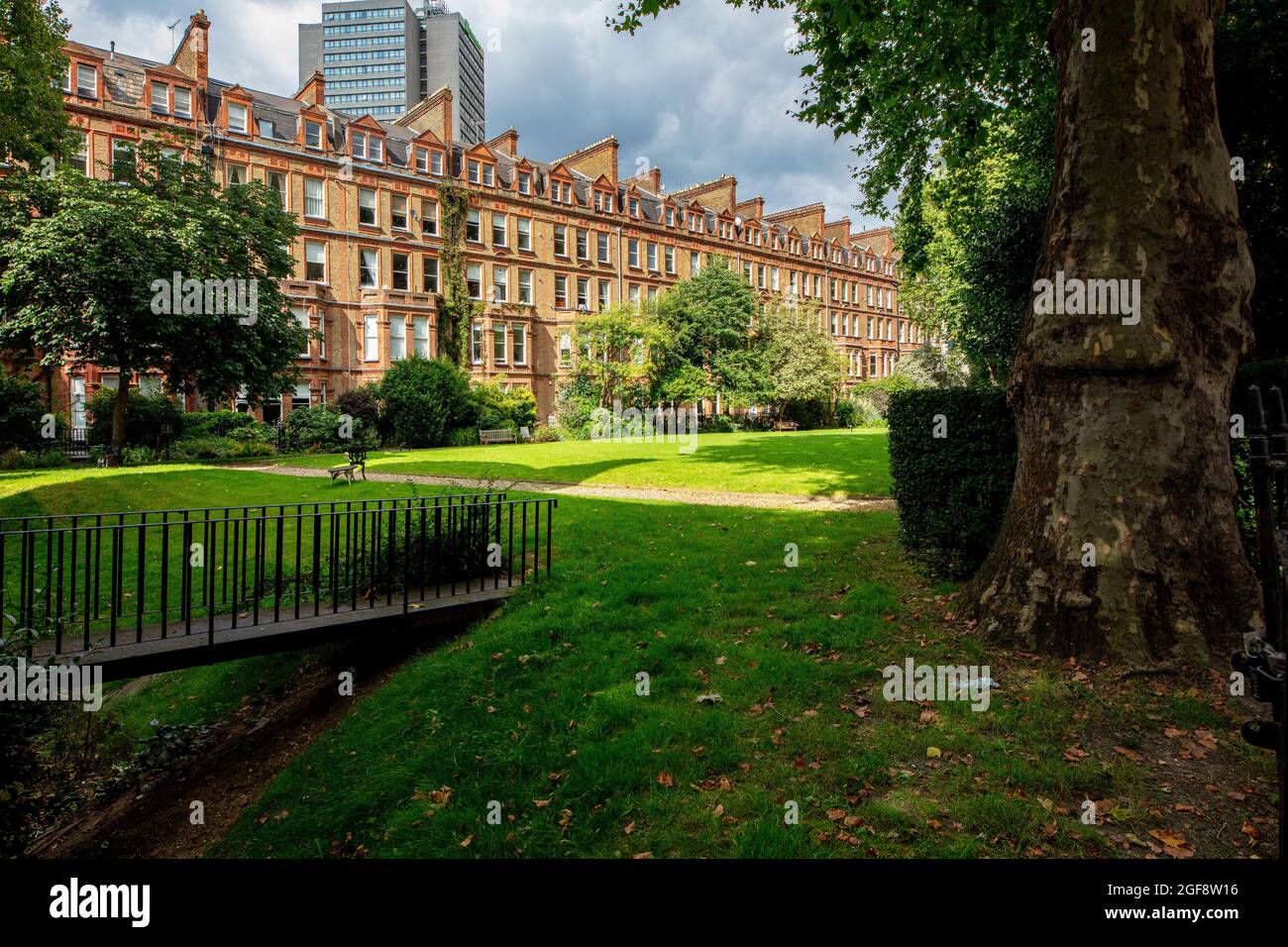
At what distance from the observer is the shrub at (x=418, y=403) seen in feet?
105

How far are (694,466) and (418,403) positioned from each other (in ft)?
56.9

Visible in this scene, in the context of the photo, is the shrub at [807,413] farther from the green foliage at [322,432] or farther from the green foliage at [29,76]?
→ the green foliage at [29,76]

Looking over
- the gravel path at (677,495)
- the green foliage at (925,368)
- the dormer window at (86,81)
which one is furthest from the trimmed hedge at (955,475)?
the green foliage at (925,368)

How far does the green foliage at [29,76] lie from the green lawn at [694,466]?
39.5 ft

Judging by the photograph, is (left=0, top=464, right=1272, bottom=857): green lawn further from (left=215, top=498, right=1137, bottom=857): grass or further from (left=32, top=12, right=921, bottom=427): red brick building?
(left=32, top=12, right=921, bottom=427): red brick building

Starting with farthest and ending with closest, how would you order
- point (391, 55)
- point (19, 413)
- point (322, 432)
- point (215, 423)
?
point (391, 55)
point (322, 432)
point (215, 423)
point (19, 413)

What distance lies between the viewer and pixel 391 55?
148875mm

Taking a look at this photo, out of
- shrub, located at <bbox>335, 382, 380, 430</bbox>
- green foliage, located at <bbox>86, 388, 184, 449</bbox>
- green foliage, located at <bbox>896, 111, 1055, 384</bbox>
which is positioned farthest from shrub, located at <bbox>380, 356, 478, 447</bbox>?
green foliage, located at <bbox>896, 111, 1055, 384</bbox>

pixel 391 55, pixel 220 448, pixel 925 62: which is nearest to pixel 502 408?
pixel 220 448

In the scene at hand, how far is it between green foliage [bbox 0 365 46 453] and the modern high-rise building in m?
137

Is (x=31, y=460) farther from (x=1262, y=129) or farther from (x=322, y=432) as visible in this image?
(x=1262, y=129)

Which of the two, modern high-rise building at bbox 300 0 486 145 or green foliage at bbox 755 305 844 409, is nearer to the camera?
green foliage at bbox 755 305 844 409

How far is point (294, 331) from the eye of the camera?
2811cm

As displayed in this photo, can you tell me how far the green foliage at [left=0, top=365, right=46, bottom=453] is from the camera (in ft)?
79.3
